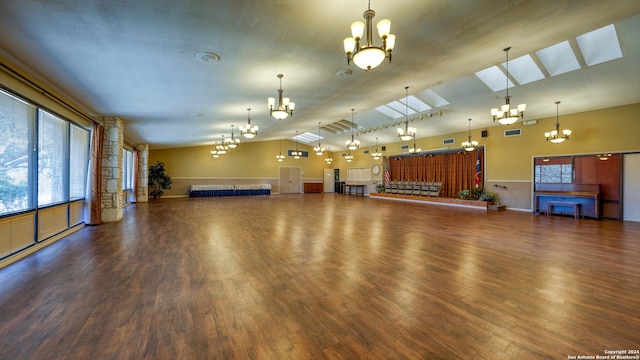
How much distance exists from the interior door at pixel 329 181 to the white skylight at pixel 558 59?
14719 millimetres

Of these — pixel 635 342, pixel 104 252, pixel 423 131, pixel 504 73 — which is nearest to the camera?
pixel 635 342

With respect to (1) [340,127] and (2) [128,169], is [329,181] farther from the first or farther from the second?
(2) [128,169]

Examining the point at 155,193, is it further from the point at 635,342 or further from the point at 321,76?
the point at 635,342

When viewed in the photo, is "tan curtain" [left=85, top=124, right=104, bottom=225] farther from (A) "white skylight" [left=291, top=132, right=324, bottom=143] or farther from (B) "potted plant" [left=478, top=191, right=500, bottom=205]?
(B) "potted plant" [left=478, top=191, right=500, bottom=205]

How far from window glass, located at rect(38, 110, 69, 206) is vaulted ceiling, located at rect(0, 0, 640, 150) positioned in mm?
602

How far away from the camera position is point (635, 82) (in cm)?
604

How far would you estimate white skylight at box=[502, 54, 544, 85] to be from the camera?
6349mm

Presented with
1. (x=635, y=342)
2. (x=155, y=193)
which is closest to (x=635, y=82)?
(x=635, y=342)

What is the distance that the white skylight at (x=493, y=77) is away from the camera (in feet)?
22.8

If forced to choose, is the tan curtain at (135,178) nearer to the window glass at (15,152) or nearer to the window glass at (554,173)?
the window glass at (15,152)

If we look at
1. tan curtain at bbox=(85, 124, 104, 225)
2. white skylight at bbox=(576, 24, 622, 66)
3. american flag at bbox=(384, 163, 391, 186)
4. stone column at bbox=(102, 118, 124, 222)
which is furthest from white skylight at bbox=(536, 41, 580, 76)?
tan curtain at bbox=(85, 124, 104, 225)

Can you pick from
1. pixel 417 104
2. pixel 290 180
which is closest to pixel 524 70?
pixel 417 104

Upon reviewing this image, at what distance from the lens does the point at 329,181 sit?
20.0 m

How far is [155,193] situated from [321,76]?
12.4m
